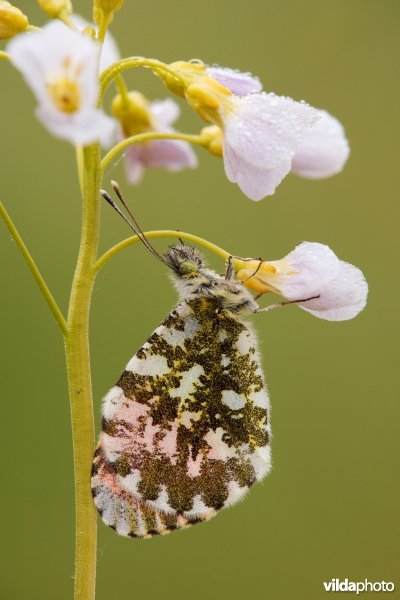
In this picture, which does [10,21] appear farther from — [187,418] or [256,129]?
[187,418]

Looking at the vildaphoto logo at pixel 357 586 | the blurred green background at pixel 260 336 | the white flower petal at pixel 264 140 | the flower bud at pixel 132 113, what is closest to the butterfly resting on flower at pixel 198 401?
the white flower petal at pixel 264 140

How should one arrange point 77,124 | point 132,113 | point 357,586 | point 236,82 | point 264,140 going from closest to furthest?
1. point 77,124
2. point 264,140
3. point 236,82
4. point 132,113
5. point 357,586

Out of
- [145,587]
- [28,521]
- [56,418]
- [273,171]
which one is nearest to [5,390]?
[56,418]

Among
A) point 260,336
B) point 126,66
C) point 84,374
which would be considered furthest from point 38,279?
point 260,336

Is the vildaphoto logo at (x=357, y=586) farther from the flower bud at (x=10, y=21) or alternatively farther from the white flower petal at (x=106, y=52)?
the flower bud at (x=10, y=21)

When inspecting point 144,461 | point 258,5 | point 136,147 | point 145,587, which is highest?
point 258,5

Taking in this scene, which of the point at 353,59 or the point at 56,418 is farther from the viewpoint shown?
the point at 353,59

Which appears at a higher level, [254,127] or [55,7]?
[55,7]

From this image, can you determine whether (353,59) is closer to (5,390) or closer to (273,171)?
(5,390)
